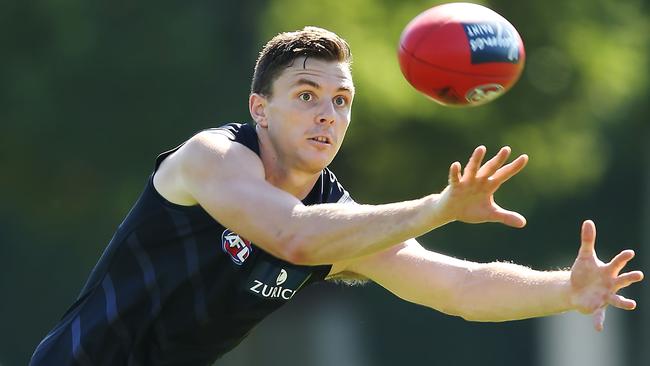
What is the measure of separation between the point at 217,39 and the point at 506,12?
325cm

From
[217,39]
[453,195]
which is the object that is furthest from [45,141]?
[453,195]

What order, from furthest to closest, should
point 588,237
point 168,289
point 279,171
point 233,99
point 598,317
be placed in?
point 233,99 → point 279,171 → point 168,289 → point 598,317 → point 588,237

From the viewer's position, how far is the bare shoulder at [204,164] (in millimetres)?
7223

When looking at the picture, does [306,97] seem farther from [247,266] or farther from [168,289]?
[168,289]

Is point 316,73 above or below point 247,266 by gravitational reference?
above

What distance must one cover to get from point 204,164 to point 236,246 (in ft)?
1.85

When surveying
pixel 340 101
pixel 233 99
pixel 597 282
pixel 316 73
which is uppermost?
pixel 316 73

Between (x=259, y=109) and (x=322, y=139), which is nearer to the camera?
(x=322, y=139)

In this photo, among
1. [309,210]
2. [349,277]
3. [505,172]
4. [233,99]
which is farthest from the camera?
[233,99]

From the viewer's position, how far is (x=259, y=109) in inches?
317

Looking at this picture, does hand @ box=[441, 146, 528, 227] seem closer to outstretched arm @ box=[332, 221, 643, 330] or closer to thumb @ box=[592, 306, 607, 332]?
outstretched arm @ box=[332, 221, 643, 330]

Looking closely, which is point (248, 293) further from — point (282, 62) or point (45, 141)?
point (45, 141)

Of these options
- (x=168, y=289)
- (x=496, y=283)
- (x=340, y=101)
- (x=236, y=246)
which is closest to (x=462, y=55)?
(x=340, y=101)

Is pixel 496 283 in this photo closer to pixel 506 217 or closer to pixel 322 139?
pixel 322 139
